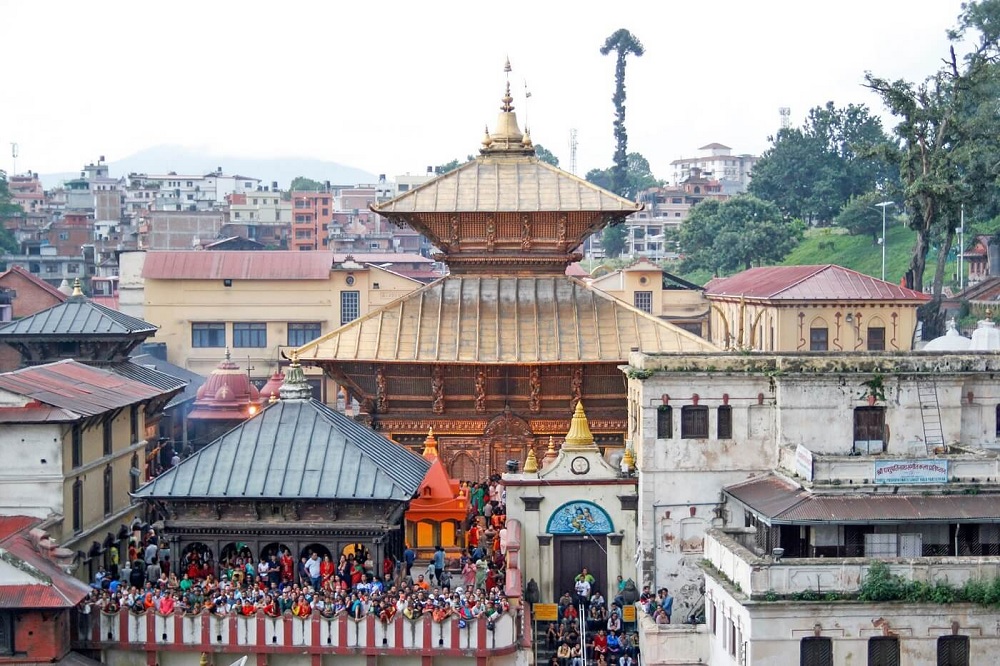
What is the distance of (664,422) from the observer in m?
38.2

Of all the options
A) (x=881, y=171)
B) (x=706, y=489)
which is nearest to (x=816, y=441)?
(x=706, y=489)

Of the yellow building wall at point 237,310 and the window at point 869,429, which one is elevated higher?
the yellow building wall at point 237,310

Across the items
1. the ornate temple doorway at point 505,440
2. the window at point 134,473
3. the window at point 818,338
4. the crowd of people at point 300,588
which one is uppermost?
the window at point 818,338

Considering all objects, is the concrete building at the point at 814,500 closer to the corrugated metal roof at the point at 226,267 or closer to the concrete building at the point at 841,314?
the concrete building at the point at 841,314

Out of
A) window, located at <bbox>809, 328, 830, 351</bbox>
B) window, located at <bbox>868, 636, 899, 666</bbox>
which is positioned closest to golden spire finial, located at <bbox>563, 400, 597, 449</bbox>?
window, located at <bbox>868, 636, 899, 666</bbox>

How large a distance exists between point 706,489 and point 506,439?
871cm

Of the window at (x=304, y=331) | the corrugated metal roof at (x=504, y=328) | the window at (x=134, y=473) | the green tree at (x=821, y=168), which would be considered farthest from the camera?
→ the green tree at (x=821, y=168)

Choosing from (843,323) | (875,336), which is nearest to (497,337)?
(843,323)

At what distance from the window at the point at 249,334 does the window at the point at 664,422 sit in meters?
43.8

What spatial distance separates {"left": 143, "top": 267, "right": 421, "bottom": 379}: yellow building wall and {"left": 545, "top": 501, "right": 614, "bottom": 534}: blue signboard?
40736mm

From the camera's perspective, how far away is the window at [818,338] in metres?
64.1

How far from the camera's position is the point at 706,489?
125ft

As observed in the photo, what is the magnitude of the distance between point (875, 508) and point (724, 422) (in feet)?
16.7

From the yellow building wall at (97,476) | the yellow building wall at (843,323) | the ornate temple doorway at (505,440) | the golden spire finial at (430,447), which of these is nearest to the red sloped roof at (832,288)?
the yellow building wall at (843,323)
